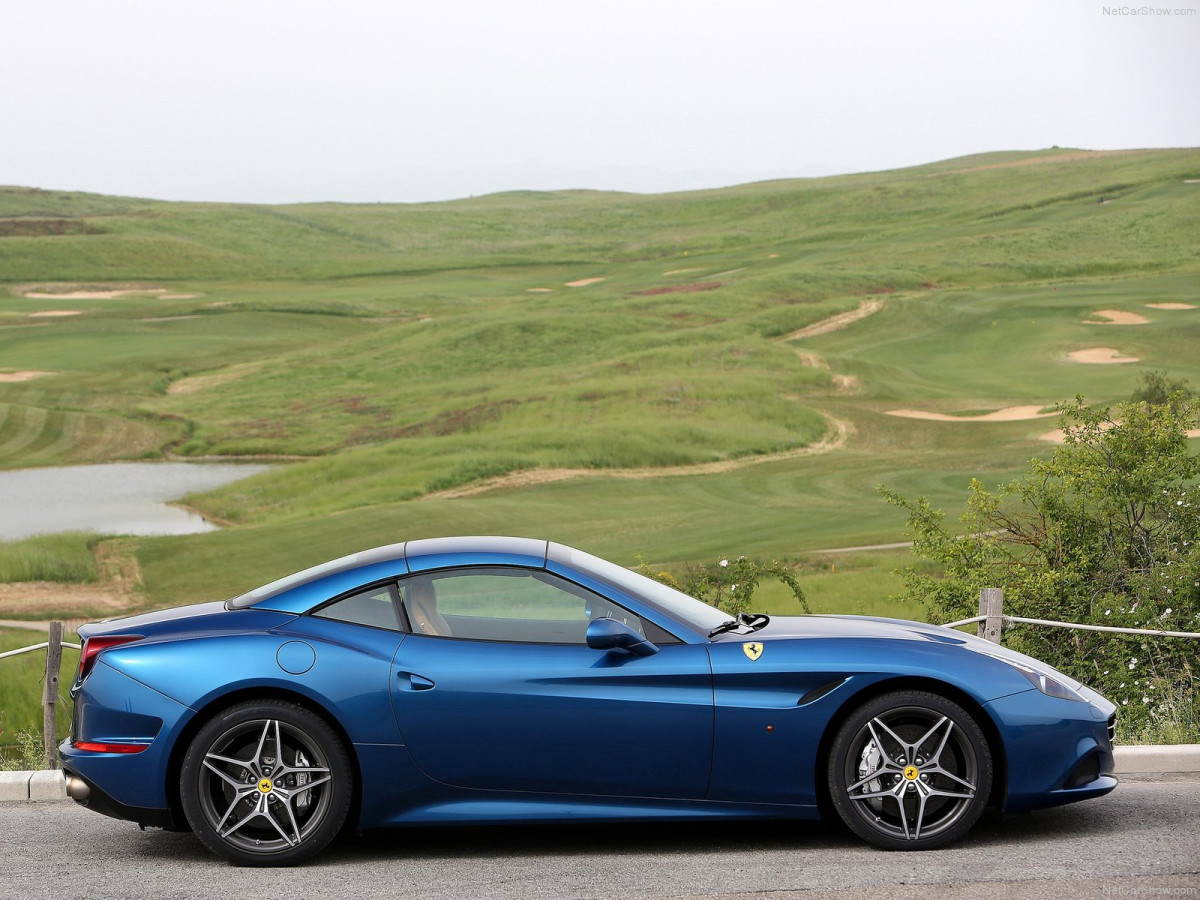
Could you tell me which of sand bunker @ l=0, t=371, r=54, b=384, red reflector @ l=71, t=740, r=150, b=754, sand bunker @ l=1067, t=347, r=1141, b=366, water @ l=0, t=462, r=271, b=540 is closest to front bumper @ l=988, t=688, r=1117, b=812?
red reflector @ l=71, t=740, r=150, b=754

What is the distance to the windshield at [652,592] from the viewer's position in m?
5.46

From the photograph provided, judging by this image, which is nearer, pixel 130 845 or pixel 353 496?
pixel 130 845

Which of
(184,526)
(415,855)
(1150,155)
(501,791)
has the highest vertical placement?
(1150,155)

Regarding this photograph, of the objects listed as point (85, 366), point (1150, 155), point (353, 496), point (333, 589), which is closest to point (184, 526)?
point (353, 496)

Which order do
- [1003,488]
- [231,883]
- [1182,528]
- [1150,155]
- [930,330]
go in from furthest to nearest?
[1150,155], [930,330], [1003,488], [1182,528], [231,883]

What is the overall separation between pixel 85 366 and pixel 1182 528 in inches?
1912

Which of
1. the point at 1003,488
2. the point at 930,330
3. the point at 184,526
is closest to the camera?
the point at 1003,488

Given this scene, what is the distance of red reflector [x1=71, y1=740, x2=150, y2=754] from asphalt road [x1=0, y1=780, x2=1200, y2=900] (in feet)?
1.60

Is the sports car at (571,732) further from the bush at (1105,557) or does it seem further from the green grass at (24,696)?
the green grass at (24,696)

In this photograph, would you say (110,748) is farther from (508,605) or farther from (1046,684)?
(1046,684)

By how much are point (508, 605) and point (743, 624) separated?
3.46 feet

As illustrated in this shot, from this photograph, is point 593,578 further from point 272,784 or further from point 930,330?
point 930,330

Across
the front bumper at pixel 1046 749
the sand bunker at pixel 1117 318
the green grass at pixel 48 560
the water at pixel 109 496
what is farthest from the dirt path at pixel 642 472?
the front bumper at pixel 1046 749

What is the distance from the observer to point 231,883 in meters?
5.11
